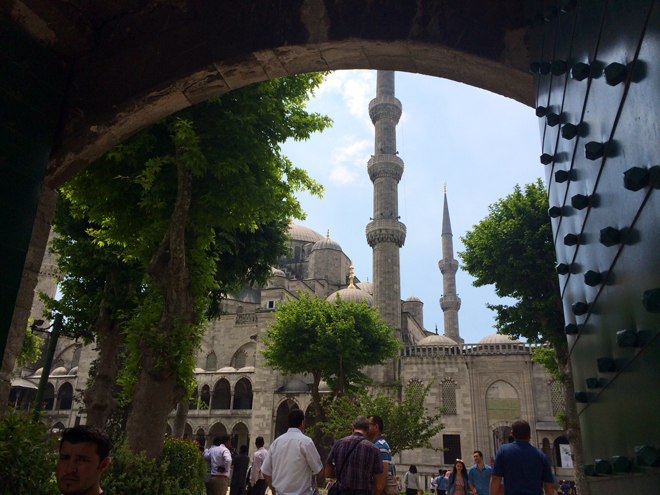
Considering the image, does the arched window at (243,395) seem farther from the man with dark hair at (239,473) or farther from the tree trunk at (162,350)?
the tree trunk at (162,350)

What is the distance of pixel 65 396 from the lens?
3725 centimetres

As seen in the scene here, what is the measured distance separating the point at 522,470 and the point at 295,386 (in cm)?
2886

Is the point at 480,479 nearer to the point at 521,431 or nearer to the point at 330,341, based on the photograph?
the point at 521,431

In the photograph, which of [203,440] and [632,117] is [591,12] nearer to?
[632,117]

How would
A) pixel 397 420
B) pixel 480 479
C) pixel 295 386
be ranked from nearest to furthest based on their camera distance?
pixel 480 479 → pixel 397 420 → pixel 295 386

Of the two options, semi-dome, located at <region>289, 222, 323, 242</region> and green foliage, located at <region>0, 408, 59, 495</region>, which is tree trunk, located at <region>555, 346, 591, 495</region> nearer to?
green foliage, located at <region>0, 408, 59, 495</region>

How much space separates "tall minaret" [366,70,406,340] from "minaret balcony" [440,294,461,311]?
14.6 metres

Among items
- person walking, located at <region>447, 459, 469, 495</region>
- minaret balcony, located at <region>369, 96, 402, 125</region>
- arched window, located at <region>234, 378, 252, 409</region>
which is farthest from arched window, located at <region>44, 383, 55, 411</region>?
person walking, located at <region>447, 459, 469, 495</region>

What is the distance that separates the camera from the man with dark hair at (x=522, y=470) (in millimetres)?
3988

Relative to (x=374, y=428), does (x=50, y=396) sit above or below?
above

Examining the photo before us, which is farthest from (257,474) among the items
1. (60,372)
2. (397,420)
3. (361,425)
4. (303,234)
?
(303,234)

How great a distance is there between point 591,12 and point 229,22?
8.52ft

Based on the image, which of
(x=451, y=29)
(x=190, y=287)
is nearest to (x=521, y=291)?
(x=190, y=287)

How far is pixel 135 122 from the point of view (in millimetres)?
3943
